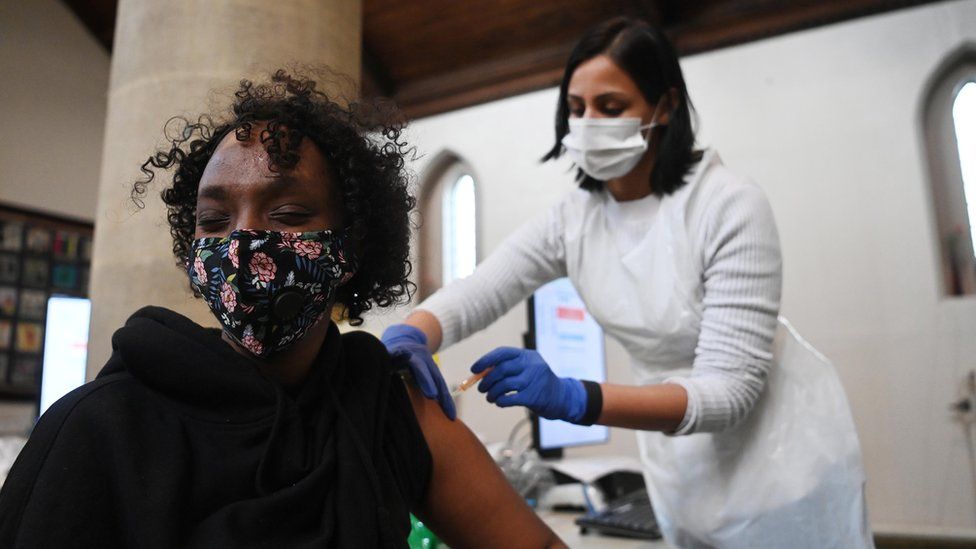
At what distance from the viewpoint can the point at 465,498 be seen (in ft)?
3.83

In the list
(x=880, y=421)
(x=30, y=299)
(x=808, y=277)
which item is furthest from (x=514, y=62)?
(x=30, y=299)

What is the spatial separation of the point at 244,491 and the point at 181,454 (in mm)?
90

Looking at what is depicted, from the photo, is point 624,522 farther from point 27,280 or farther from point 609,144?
point 27,280

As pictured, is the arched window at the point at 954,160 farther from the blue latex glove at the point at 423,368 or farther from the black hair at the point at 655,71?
the blue latex glove at the point at 423,368

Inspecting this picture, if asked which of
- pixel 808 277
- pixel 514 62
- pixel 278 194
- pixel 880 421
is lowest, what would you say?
pixel 880 421

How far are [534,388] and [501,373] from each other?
0.08 meters

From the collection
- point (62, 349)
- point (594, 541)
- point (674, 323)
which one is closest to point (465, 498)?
point (674, 323)

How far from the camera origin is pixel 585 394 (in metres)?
1.23

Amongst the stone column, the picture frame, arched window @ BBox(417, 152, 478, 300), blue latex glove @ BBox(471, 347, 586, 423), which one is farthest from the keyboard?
the picture frame

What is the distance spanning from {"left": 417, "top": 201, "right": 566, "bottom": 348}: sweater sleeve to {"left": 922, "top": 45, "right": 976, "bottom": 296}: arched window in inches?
152

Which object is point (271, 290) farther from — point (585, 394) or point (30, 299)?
point (30, 299)

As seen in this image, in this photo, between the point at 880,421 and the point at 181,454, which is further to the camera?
the point at 880,421

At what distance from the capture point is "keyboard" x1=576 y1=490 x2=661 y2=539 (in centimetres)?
183

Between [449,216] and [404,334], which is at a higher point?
[449,216]
